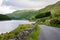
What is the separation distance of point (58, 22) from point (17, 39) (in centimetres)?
5961

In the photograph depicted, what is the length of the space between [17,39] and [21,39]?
126cm

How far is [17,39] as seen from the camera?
60.4 ft

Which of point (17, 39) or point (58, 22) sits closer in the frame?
point (17, 39)

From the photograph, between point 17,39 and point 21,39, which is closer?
point 17,39

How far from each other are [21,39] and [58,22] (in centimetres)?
5836

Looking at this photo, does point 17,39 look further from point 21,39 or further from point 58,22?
point 58,22

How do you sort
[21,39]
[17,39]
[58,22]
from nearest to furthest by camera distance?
1. [17,39]
2. [21,39]
3. [58,22]

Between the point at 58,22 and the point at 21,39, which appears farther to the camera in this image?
the point at 58,22

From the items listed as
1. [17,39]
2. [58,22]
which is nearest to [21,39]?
[17,39]

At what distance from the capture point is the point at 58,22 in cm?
7694

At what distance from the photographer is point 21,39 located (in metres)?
19.6

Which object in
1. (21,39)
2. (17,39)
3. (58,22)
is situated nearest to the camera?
(17,39)
